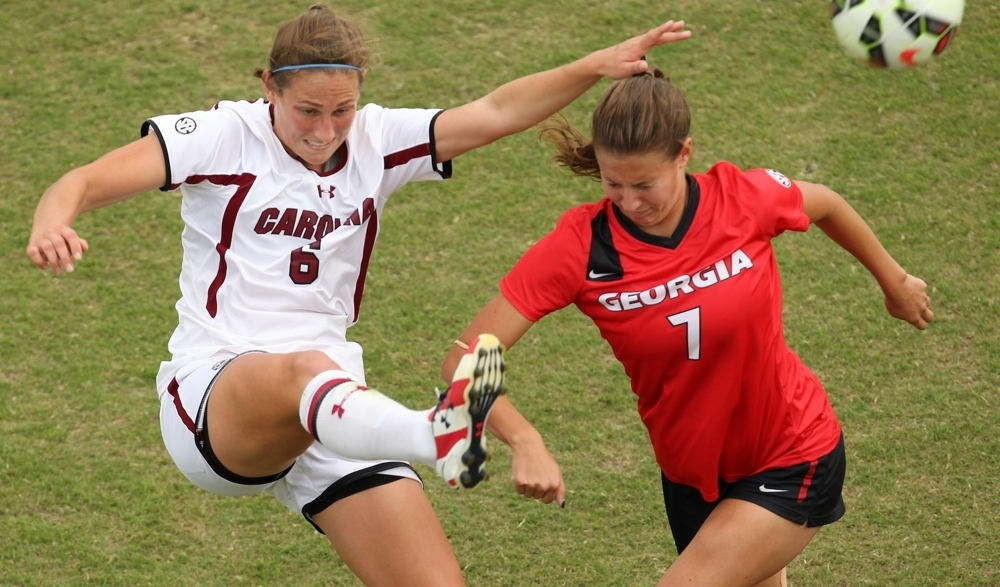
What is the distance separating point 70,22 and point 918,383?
5551mm

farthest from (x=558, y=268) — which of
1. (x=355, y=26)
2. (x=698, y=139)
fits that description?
(x=698, y=139)

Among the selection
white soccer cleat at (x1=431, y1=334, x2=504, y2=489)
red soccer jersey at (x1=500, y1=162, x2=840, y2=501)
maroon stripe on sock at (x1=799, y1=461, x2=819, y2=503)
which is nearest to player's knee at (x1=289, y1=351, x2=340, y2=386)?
white soccer cleat at (x1=431, y1=334, x2=504, y2=489)

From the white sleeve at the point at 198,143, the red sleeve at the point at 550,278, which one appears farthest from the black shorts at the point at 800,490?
the white sleeve at the point at 198,143

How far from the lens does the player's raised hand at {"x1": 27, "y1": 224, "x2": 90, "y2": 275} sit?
3.40 m

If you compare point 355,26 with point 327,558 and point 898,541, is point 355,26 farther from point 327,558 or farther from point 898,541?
point 898,541

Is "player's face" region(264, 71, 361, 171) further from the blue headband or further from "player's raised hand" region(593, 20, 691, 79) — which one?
"player's raised hand" region(593, 20, 691, 79)

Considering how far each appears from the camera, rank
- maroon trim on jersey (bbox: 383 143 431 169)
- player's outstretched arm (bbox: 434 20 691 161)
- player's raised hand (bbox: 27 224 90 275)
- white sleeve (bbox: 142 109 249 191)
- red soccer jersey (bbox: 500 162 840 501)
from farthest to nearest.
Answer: maroon trim on jersey (bbox: 383 143 431 169) < white sleeve (bbox: 142 109 249 191) < player's outstretched arm (bbox: 434 20 691 161) < red soccer jersey (bbox: 500 162 840 501) < player's raised hand (bbox: 27 224 90 275)

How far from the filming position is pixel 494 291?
20.8 feet

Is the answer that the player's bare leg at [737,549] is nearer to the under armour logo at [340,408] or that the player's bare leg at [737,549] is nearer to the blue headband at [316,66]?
the under armour logo at [340,408]

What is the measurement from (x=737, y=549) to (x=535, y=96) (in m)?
1.56

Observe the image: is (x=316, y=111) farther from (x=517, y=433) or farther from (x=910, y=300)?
(x=910, y=300)

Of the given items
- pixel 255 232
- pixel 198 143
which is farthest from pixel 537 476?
pixel 198 143

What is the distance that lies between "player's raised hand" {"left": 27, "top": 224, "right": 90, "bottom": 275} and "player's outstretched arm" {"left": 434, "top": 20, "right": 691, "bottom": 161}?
130 centimetres

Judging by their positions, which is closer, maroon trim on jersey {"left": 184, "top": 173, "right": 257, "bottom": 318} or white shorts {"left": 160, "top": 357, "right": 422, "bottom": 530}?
white shorts {"left": 160, "top": 357, "right": 422, "bottom": 530}
